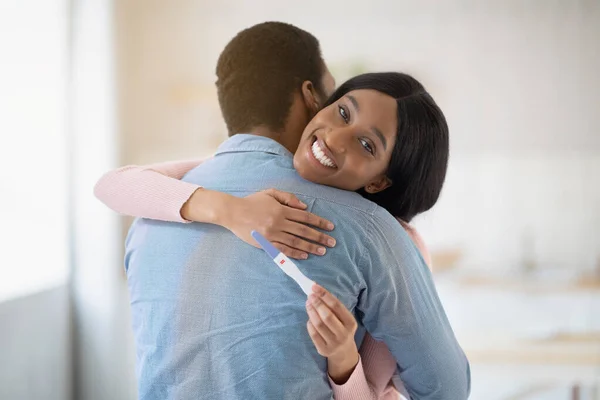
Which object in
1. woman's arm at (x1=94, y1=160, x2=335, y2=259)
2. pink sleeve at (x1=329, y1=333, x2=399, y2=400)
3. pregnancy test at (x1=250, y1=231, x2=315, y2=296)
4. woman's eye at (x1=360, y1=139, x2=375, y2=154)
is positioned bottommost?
pink sleeve at (x1=329, y1=333, x2=399, y2=400)

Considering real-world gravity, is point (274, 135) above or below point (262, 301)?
above

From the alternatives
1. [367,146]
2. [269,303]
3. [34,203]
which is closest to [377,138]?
[367,146]

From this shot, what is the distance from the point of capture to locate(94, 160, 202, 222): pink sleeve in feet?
3.07

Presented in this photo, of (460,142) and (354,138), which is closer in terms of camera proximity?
(354,138)

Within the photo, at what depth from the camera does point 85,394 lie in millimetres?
2977

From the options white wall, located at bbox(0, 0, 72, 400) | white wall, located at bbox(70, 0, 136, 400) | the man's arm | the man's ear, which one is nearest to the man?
the man's arm

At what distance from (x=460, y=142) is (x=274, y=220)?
7.87ft

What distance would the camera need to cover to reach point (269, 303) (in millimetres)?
858

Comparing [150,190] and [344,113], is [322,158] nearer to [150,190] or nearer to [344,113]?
[344,113]

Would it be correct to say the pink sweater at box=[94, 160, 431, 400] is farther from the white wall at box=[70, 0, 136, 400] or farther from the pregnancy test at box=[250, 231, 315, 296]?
the white wall at box=[70, 0, 136, 400]

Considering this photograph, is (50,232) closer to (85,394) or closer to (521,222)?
(85,394)

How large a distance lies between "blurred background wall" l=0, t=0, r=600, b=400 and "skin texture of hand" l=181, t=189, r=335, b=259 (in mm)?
2156

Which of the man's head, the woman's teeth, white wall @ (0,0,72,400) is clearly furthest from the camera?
white wall @ (0,0,72,400)

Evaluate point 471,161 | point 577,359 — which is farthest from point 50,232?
point 577,359
